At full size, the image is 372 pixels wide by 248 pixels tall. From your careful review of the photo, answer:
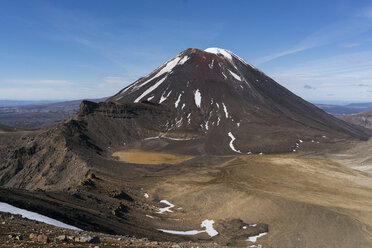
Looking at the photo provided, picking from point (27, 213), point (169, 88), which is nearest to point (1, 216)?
point (27, 213)

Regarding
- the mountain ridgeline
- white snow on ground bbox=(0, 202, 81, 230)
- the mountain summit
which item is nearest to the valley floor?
white snow on ground bbox=(0, 202, 81, 230)

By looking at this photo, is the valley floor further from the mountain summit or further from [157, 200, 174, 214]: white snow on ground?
the mountain summit

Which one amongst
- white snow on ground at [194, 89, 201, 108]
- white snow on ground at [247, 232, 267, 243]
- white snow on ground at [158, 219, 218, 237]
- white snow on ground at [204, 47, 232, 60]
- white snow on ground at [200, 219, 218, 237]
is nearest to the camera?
white snow on ground at [247, 232, 267, 243]

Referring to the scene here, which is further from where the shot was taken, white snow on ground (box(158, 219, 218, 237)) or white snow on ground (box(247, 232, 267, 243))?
white snow on ground (box(158, 219, 218, 237))

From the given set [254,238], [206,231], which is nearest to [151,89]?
[206,231]

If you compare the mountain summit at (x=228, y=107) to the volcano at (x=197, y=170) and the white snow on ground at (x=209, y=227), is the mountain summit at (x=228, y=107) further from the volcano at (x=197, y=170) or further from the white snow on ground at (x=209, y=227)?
the white snow on ground at (x=209, y=227)
